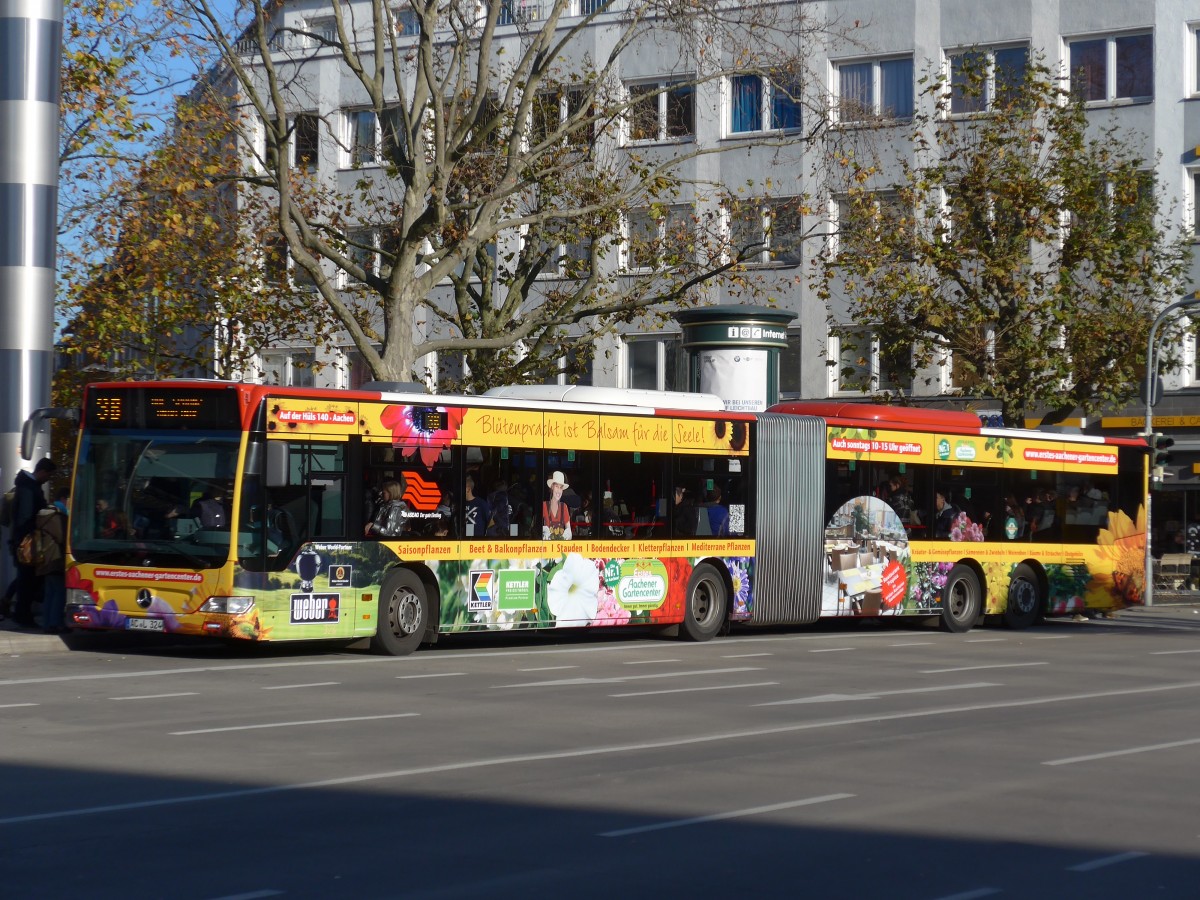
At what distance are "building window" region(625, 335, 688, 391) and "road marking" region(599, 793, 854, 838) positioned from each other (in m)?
36.1

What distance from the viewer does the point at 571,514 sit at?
69.7 ft

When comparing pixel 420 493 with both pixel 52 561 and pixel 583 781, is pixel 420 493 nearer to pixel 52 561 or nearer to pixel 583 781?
pixel 52 561

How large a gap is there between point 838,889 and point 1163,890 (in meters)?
1.34

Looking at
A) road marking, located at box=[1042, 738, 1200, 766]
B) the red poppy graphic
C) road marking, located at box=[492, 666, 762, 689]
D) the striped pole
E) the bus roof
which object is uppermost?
the striped pole

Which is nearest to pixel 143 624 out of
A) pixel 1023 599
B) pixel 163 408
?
pixel 163 408

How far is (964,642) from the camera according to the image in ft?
78.9

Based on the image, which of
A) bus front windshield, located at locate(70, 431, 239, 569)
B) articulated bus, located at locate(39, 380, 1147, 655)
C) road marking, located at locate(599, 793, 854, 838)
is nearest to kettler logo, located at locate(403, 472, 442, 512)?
articulated bus, located at locate(39, 380, 1147, 655)

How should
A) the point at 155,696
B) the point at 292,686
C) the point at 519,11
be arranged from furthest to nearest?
1. the point at 519,11
2. the point at 292,686
3. the point at 155,696

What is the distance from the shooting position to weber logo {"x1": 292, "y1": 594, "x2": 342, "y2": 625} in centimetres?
1808

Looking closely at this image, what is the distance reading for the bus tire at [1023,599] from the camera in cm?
2734

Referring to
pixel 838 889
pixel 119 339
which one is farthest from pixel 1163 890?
pixel 119 339

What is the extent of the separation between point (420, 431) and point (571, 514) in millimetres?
2580

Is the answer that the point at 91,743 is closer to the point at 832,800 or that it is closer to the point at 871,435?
the point at 832,800

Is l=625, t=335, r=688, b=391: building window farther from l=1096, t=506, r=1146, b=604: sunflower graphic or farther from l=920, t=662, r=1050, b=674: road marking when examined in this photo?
l=920, t=662, r=1050, b=674: road marking
